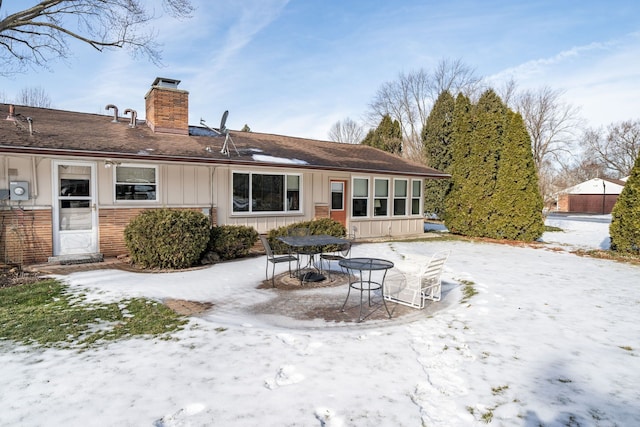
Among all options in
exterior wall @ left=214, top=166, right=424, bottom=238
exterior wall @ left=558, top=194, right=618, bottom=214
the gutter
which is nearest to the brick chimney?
exterior wall @ left=214, top=166, right=424, bottom=238


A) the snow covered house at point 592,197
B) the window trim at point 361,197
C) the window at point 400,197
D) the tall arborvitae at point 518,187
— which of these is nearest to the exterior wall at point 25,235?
the window trim at point 361,197

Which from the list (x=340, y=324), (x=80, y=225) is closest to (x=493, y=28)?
(x=340, y=324)

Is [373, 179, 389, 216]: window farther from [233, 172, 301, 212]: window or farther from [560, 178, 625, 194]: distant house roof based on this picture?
[560, 178, 625, 194]: distant house roof

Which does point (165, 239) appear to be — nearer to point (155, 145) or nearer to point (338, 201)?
point (155, 145)

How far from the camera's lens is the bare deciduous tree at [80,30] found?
11.0 m

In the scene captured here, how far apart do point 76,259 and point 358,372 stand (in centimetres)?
779

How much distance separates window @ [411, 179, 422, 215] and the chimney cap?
950 centimetres

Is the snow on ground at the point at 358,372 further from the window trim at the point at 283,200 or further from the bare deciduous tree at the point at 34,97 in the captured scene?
the bare deciduous tree at the point at 34,97

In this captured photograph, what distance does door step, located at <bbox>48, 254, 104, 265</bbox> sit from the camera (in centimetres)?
796

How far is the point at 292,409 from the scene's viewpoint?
8.71 ft

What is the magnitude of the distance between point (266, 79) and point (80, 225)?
506 inches

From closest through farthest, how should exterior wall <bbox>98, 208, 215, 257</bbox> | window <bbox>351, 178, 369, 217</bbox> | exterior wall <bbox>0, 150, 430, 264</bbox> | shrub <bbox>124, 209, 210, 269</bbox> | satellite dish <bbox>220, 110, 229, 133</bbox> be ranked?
1. shrub <bbox>124, 209, 210, 269</bbox>
2. exterior wall <bbox>0, 150, 430, 264</bbox>
3. exterior wall <bbox>98, 208, 215, 257</bbox>
4. satellite dish <bbox>220, 110, 229, 133</bbox>
5. window <bbox>351, 178, 369, 217</bbox>

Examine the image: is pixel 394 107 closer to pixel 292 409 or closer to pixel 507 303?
pixel 507 303

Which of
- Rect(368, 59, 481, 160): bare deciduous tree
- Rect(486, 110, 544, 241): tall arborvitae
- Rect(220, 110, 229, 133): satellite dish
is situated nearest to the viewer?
Rect(220, 110, 229, 133): satellite dish
